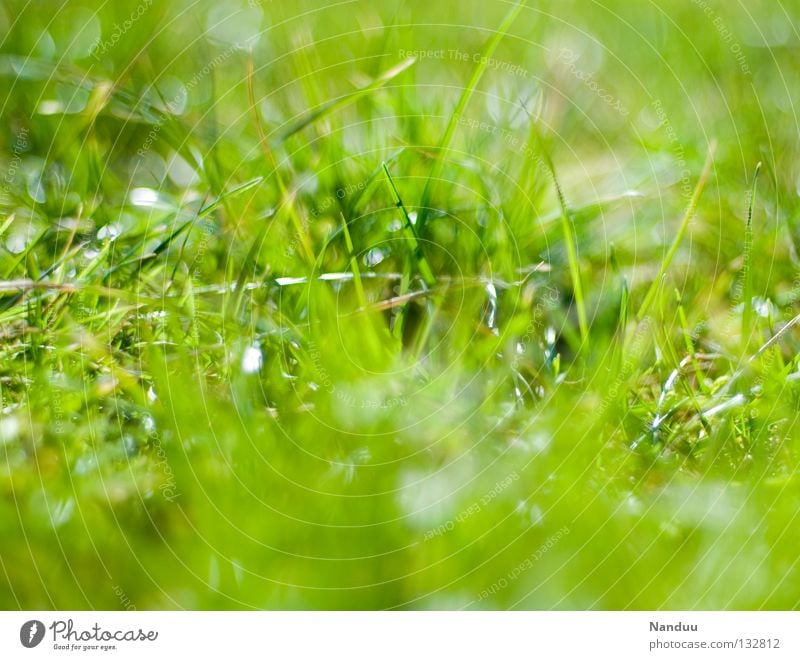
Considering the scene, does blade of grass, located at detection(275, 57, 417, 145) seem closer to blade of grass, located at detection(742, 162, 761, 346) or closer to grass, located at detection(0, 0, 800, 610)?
grass, located at detection(0, 0, 800, 610)

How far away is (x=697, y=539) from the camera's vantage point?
53 cm

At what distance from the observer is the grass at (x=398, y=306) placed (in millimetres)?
502

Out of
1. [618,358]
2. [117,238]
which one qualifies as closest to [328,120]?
[117,238]

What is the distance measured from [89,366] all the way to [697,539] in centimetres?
45

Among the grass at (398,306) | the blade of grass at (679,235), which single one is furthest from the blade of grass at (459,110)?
the blade of grass at (679,235)

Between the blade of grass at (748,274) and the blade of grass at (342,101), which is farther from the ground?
the blade of grass at (342,101)

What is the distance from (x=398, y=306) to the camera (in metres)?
0.54

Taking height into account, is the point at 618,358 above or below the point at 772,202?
below

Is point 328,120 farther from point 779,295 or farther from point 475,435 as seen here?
point 779,295

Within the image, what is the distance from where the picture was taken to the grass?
0.50 meters
